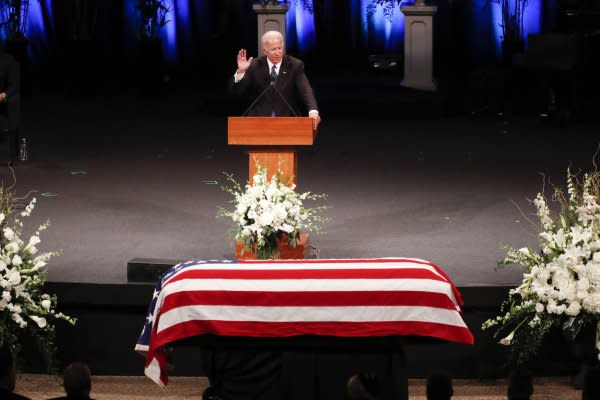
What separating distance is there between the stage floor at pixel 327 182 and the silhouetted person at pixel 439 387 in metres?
Result: 2.50

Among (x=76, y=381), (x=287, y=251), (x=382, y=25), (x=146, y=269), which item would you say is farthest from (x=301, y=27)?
(x=76, y=381)

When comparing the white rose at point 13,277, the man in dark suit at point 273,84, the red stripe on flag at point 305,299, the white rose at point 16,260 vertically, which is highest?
the man in dark suit at point 273,84

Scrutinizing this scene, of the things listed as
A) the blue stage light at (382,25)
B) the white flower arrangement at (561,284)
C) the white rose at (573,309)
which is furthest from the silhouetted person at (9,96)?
the blue stage light at (382,25)

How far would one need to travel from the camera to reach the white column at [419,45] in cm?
1647

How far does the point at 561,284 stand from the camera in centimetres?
631

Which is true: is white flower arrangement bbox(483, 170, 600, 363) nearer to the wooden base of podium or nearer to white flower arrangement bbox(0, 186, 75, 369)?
the wooden base of podium

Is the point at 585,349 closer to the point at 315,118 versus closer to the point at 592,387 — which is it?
the point at 592,387

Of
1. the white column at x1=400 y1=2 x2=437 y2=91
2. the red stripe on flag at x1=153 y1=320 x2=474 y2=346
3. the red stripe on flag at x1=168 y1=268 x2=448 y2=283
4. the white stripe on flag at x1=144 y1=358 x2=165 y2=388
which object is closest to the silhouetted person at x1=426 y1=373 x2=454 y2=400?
the red stripe on flag at x1=153 y1=320 x2=474 y2=346

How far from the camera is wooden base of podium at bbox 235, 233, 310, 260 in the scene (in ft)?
24.5

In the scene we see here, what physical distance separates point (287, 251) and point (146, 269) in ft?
2.93

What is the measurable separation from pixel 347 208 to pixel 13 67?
3674 millimetres

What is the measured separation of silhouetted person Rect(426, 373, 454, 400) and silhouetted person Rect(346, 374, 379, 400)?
230 millimetres

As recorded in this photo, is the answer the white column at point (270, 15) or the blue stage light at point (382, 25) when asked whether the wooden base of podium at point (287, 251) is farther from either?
the blue stage light at point (382, 25)

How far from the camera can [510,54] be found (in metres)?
18.8
